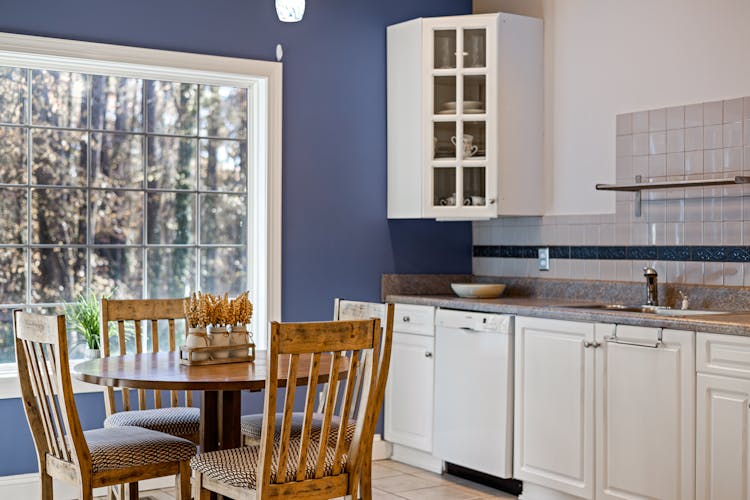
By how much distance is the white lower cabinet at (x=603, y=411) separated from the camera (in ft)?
11.7

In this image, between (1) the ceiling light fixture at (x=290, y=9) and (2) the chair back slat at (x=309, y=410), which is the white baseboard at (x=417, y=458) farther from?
(1) the ceiling light fixture at (x=290, y=9)

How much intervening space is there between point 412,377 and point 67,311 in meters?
1.76

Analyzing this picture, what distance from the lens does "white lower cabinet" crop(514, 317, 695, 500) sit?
3.55 metres

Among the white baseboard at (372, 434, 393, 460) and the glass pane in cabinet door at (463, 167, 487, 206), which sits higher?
the glass pane in cabinet door at (463, 167, 487, 206)

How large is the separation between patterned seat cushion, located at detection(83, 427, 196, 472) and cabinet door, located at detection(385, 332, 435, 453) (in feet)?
6.17

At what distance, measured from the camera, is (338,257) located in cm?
Answer: 505

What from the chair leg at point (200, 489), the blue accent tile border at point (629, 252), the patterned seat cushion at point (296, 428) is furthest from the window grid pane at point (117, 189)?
the chair leg at point (200, 489)

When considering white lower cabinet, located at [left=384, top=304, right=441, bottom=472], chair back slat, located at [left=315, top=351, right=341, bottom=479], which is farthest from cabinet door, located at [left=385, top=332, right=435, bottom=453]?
chair back slat, located at [left=315, top=351, right=341, bottom=479]

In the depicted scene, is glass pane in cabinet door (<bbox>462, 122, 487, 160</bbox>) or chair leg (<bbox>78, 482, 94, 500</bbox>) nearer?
chair leg (<bbox>78, 482, 94, 500</bbox>)

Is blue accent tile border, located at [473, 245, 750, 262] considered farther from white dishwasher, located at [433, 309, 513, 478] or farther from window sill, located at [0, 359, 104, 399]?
window sill, located at [0, 359, 104, 399]

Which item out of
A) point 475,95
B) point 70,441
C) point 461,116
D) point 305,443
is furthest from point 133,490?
point 475,95

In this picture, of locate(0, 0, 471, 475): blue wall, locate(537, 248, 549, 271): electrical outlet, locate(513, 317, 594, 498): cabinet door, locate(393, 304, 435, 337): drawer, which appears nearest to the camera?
locate(513, 317, 594, 498): cabinet door

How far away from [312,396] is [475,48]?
2.67 m

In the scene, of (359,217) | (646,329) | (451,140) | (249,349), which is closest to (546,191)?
(451,140)
